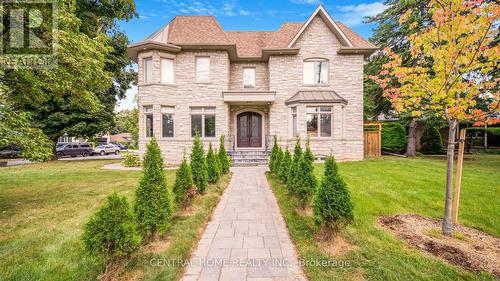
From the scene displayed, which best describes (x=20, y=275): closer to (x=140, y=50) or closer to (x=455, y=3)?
(x=455, y=3)

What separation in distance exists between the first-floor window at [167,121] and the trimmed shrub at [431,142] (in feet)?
61.8

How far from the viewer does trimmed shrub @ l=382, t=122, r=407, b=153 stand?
693 inches

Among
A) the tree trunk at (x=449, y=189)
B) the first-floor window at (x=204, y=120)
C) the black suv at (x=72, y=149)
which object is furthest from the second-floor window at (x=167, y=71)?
the black suv at (x=72, y=149)

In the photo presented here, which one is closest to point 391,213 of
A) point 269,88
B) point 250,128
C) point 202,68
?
point 269,88

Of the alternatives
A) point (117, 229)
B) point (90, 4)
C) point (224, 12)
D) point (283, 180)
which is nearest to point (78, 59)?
point (117, 229)

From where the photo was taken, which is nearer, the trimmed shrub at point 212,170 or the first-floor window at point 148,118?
the trimmed shrub at point 212,170

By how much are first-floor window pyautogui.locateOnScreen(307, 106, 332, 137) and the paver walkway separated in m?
8.14

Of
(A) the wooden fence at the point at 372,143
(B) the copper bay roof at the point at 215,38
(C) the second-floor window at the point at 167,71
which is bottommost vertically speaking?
(A) the wooden fence at the point at 372,143

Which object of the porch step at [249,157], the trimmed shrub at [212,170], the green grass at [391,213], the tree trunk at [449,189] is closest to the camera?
the green grass at [391,213]

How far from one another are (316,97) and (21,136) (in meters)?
12.0

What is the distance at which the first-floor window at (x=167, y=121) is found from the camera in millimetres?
13078

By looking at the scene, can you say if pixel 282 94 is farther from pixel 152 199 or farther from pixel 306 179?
pixel 152 199

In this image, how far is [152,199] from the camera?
11.5 ft

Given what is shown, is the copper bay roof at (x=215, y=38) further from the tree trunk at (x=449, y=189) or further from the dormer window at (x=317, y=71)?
the tree trunk at (x=449, y=189)
